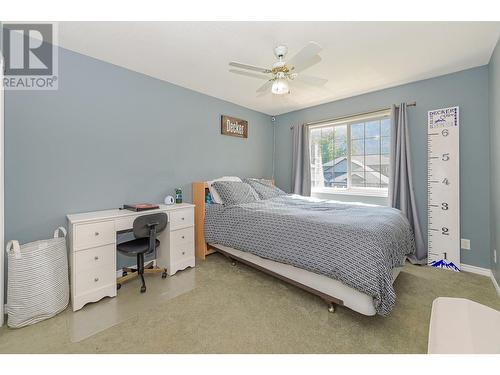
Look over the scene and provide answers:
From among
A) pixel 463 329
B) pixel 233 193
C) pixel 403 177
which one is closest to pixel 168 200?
pixel 233 193

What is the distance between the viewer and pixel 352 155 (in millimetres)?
3641

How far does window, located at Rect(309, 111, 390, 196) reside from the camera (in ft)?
10.9

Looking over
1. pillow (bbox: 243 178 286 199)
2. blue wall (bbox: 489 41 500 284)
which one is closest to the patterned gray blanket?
pillow (bbox: 243 178 286 199)

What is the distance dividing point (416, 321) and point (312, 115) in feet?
10.9

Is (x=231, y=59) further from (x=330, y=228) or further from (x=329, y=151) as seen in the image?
(x=329, y=151)

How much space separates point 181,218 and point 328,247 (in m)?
1.71

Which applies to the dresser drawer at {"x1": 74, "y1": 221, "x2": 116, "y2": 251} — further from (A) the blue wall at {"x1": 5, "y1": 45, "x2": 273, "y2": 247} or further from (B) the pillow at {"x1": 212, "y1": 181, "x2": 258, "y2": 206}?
(B) the pillow at {"x1": 212, "y1": 181, "x2": 258, "y2": 206}

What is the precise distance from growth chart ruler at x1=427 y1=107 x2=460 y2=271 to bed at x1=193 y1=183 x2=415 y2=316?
824 millimetres

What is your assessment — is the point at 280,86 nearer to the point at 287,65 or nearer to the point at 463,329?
the point at 287,65

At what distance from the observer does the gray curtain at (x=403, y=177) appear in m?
2.84

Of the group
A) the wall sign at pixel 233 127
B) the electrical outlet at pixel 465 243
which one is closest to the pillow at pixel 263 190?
the wall sign at pixel 233 127

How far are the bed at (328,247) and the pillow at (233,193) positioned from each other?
0.12 meters

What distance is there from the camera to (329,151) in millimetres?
3926
